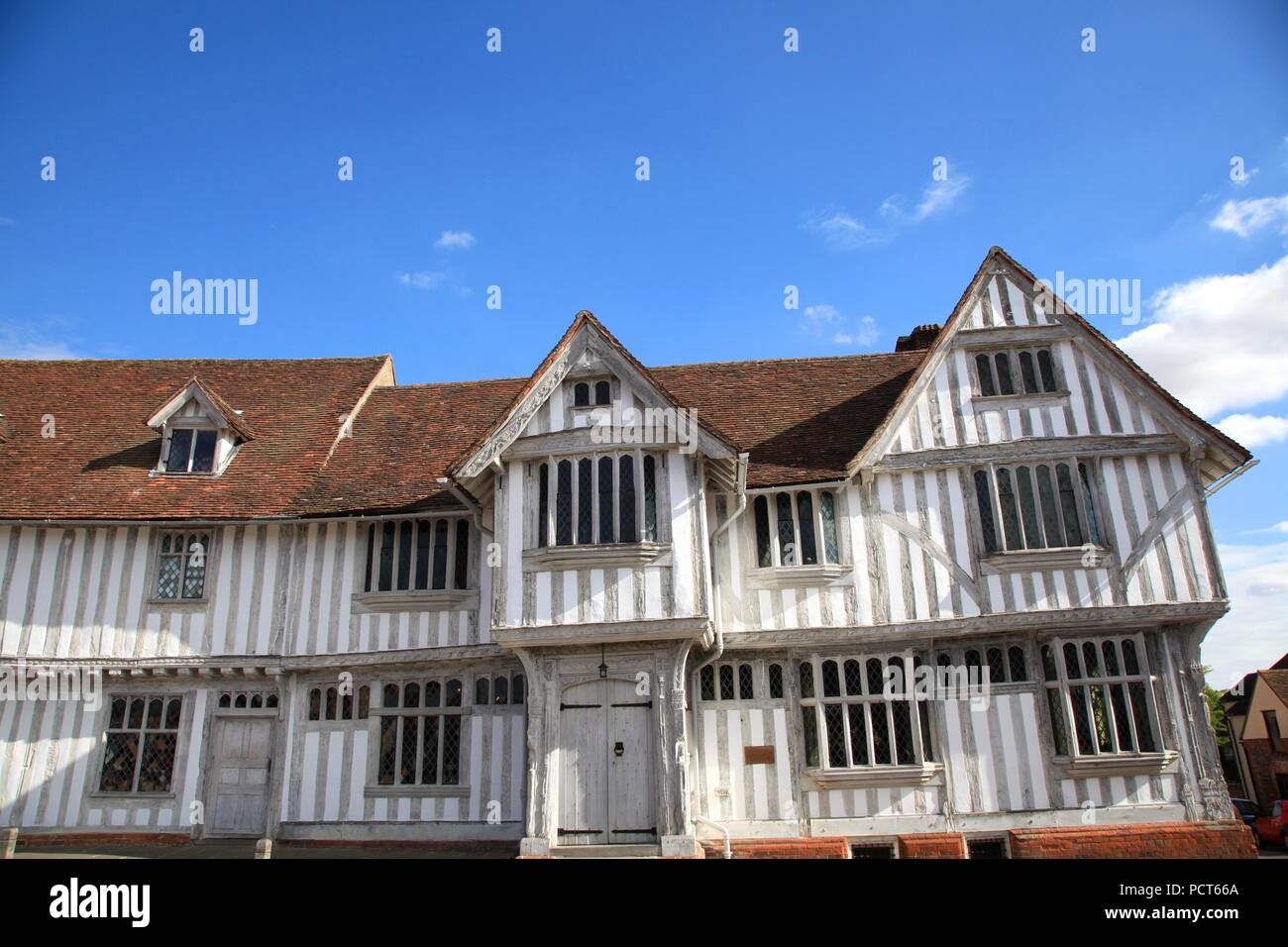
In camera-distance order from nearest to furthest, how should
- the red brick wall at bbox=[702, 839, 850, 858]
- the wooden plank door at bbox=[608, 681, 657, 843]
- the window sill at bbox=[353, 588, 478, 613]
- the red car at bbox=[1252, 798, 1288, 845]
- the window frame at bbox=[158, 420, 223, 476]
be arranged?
1. the wooden plank door at bbox=[608, 681, 657, 843]
2. the red brick wall at bbox=[702, 839, 850, 858]
3. the window sill at bbox=[353, 588, 478, 613]
4. the window frame at bbox=[158, 420, 223, 476]
5. the red car at bbox=[1252, 798, 1288, 845]

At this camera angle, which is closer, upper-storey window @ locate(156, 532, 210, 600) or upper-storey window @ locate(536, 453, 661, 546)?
upper-storey window @ locate(536, 453, 661, 546)

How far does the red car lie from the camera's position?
25509mm

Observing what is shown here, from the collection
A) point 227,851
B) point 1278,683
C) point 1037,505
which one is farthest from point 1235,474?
point 1278,683

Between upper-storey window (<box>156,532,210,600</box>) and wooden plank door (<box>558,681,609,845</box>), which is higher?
upper-storey window (<box>156,532,210,600</box>)

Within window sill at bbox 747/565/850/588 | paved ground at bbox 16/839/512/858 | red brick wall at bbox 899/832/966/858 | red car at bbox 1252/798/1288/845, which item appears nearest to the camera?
red brick wall at bbox 899/832/966/858

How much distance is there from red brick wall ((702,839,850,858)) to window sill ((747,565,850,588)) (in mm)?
3974

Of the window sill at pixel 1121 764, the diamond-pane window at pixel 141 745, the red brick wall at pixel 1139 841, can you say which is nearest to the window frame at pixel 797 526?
the window sill at pixel 1121 764

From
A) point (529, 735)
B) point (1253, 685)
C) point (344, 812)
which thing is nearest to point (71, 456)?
point (344, 812)

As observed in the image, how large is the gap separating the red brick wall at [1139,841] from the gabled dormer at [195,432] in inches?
622

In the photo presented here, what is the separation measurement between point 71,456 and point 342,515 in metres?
6.49

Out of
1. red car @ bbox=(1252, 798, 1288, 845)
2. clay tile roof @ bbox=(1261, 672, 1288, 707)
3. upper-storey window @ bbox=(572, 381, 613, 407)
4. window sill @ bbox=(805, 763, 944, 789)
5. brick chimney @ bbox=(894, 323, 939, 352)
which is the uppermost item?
brick chimney @ bbox=(894, 323, 939, 352)

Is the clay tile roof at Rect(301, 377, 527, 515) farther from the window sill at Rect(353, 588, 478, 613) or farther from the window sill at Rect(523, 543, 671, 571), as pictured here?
Result: the window sill at Rect(523, 543, 671, 571)

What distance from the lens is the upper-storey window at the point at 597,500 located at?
13.1m

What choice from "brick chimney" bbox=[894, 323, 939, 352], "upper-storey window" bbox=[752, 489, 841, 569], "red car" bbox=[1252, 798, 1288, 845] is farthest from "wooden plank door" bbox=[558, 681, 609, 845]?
"red car" bbox=[1252, 798, 1288, 845]
